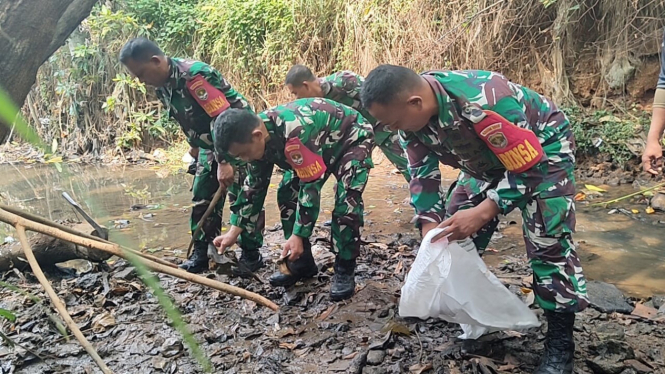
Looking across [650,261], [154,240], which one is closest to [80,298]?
[154,240]

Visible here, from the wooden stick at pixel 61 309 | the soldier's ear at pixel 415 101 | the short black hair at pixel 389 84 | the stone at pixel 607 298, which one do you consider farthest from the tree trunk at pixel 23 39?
the stone at pixel 607 298

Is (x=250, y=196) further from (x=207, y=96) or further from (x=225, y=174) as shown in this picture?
(x=207, y=96)

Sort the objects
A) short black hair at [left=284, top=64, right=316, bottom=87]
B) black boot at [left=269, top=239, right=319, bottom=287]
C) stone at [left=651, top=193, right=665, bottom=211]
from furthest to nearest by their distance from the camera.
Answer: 1. stone at [left=651, top=193, right=665, bottom=211]
2. short black hair at [left=284, top=64, right=316, bottom=87]
3. black boot at [left=269, top=239, right=319, bottom=287]

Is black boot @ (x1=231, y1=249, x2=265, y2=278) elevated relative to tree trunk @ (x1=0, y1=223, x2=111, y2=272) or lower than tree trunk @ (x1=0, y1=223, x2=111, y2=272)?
lower

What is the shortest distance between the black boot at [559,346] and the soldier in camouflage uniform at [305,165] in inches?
49.5

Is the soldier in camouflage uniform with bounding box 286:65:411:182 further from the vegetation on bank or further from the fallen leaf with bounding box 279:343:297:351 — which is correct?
the vegetation on bank

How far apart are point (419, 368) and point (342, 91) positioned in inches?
106

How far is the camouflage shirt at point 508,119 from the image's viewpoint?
1883mm

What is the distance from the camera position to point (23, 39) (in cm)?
181

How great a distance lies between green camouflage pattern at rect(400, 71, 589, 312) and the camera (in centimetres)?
A: 189

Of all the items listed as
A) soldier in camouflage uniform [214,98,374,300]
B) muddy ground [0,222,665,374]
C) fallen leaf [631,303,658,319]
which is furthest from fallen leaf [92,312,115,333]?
fallen leaf [631,303,658,319]

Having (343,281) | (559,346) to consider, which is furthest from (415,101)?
(343,281)

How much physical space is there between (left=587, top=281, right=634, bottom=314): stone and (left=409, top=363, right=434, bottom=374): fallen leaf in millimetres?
1146

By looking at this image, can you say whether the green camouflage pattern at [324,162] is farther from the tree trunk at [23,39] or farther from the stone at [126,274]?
the tree trunk at [23,39]
